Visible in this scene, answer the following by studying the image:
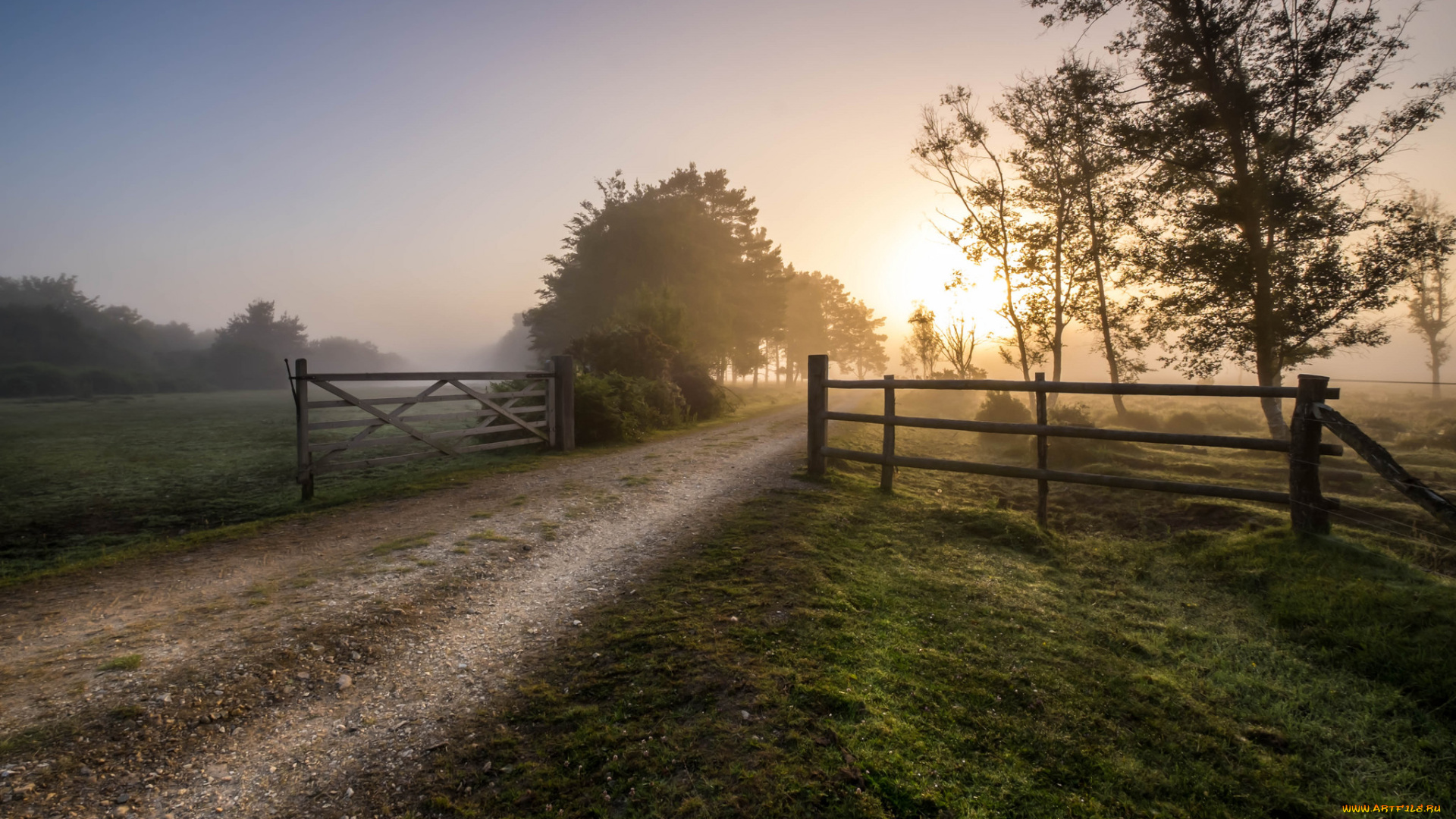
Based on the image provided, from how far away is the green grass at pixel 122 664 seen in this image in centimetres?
358

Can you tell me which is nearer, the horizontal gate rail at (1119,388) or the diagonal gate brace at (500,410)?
the horizontal gate rail at (1119,388)

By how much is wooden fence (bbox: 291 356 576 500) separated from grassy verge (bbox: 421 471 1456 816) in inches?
281

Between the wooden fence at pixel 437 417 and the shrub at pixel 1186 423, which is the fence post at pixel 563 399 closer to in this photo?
the wooden fence at pixel 437 417

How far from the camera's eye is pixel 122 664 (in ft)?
11.9

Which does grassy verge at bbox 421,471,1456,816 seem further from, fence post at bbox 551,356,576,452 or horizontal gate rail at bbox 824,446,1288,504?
fence post at bbox 551,356,576,452

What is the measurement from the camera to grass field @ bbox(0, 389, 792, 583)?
23.0 feet

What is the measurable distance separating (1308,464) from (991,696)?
460cm

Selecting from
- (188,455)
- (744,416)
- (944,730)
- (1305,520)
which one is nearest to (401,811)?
(944,730)

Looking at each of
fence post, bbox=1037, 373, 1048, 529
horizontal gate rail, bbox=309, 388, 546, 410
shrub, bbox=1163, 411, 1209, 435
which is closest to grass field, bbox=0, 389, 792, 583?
horizontal gate rail, bbox=309, 388, 546, 410

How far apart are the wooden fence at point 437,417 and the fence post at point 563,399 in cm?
2

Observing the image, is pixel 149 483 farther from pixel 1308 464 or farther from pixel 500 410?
pixel 1308 464

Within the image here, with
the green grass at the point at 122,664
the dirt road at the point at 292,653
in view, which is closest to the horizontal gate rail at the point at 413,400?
the dirt road at the point at 292,653

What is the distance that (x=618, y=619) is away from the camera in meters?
4.49

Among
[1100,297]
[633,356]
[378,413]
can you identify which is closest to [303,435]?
[378,413]
